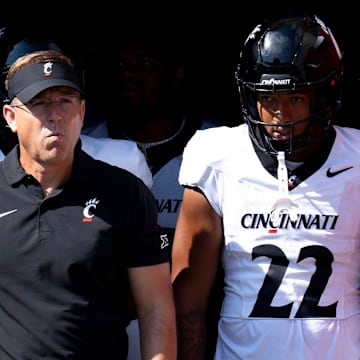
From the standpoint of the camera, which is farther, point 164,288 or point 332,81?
point 332,81

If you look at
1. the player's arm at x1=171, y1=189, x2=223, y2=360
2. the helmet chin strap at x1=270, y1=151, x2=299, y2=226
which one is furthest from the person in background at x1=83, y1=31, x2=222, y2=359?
the helmet chin strap at x1=270, y1=151, x2=299, y2=226

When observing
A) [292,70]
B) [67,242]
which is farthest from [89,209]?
[292,70]

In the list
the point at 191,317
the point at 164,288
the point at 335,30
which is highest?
the point at 335,30

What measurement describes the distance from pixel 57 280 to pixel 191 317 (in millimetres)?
573

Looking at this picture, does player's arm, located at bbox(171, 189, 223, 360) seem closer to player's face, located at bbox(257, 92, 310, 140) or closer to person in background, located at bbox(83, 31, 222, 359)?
player's face, located at bbox(257, 92, 310, 140)

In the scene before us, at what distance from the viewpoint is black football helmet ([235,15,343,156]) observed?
320 cm

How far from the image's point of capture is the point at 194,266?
3.25m

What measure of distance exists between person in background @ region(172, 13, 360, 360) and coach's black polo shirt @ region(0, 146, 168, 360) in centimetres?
30

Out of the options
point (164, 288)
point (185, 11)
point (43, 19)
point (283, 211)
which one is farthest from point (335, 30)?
point (164, 288)

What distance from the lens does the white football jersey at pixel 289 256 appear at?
3152 millimetres

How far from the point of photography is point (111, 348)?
2.91 meters

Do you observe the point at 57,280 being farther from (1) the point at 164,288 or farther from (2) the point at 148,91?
(2) the point at 148,91

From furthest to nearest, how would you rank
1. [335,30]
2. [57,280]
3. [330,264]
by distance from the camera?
[335,30]
[330,264]
[57,280]

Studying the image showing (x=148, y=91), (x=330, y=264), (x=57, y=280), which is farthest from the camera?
(x=148, y=91)
